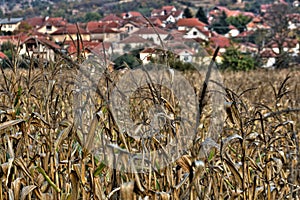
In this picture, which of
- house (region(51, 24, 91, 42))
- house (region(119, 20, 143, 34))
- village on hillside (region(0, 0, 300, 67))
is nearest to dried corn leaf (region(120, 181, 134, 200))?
village on hillside (region(0, 0, 300, 67))

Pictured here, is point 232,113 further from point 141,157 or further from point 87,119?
point 87,119

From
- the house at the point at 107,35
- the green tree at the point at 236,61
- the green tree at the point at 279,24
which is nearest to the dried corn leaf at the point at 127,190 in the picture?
the house at the point at 107,35

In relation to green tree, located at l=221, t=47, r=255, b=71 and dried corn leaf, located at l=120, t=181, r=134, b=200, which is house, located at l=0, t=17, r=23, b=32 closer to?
dried corn leaf, located at l=120, t=181, r=134, b=200

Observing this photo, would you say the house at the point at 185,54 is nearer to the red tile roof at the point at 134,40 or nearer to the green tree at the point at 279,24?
the red tile roof at the point at 134,40

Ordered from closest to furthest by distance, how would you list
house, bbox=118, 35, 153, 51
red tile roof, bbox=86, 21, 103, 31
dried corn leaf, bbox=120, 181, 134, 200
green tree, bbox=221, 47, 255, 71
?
dried corn leaf, bbox=120, 181, 134, 200 < house, bbox=118, 35, 153, 51 < red tile roof, bbox=86, 21, 103, 31 < green tree, bbox=221, 47, 255, 71

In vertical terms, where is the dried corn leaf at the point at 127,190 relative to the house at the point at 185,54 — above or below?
above

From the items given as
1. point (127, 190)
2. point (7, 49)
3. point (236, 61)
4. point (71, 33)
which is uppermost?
point (127, 190)

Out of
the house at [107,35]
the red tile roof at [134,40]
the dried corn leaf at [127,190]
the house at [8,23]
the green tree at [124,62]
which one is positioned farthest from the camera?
the red tile roof at [134,40]

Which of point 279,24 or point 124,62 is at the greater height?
point 124,62

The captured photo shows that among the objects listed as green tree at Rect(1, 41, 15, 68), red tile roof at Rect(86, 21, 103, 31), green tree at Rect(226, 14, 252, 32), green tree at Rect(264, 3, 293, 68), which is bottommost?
green tree at Rect(226, 14, 252, 32)

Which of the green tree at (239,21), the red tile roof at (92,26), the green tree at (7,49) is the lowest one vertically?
the green tree at (239,21)

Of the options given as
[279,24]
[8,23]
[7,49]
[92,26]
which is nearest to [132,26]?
[7,49]

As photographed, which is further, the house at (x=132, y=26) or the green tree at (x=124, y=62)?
the house at (x=132, y=26)

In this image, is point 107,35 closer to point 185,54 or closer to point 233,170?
point 185,54
